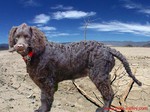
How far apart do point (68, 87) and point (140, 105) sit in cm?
190

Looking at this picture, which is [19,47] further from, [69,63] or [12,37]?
[69,63]

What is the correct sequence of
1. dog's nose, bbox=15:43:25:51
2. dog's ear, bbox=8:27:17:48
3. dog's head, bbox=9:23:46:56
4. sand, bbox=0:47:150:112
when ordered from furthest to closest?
sand, bbox=0:47:150:112, dog's ear, bbox=8:27:17:48, dog's head, bbox=9:23:46:56, dog's nose, bbox=15:43:25:51

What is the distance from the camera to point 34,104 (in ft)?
22.4

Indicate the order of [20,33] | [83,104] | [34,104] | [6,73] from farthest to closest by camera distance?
[6,73] < [83,104] < [34,104] < [20,33]

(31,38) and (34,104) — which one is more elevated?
(31,38)

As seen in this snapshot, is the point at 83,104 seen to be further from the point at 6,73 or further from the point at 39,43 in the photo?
the point at 39,43

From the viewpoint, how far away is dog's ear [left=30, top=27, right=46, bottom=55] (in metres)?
4.25

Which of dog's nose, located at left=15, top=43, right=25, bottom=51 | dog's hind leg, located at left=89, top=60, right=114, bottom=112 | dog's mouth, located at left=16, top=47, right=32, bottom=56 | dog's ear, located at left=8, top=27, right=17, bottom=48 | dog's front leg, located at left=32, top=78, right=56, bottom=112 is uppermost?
dog's ear, located at left=8, top=27, right=17, bottom=48

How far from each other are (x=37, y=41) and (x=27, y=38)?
0.43 feet

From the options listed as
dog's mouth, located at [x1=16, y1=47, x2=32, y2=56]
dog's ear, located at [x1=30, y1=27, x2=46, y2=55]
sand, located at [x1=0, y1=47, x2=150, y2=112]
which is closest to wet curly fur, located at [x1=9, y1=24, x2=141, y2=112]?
dog's ear, located at [x1=30, y1=27, x2=46, y2=55]

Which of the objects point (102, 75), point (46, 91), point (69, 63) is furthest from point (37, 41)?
point (102, 75)

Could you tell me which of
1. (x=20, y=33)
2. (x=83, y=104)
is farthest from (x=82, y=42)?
(x=83, y=104)

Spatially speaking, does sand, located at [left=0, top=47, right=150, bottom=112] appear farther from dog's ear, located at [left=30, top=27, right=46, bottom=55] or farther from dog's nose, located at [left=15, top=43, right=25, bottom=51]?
dog's nose, located at [left=15, top=43, right=25, bottom=51]

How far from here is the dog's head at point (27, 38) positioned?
4215 mm
